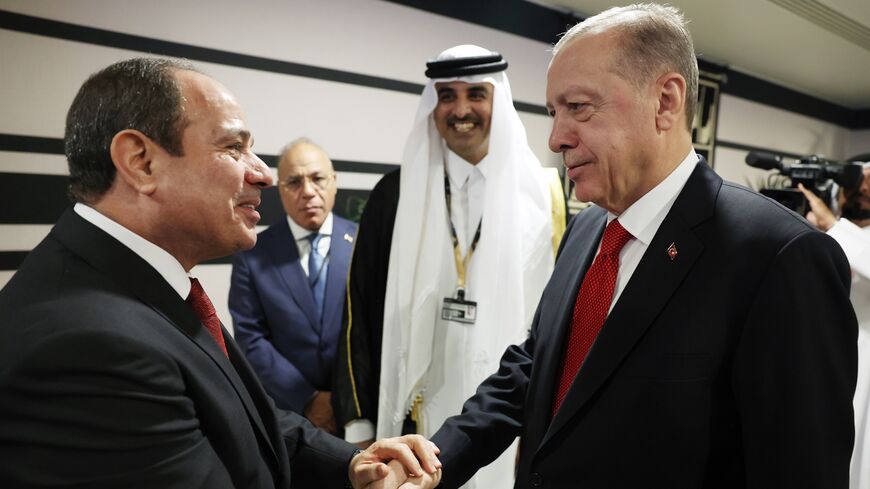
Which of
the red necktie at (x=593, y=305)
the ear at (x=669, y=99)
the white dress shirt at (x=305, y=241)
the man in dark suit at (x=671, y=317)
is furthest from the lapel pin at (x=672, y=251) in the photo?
the white dress shirt at (x=305, y=241)

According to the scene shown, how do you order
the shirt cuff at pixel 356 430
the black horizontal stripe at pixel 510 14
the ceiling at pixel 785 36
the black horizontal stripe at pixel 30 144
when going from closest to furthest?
1. the shirt cuff at pixel 356 430
2. the black horizontal stripe at pixel 30 144
3. the black horizontal stripe at pixel 510 14
4. the ceiling at pixel 785 36

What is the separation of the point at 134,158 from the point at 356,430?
4.95 feet

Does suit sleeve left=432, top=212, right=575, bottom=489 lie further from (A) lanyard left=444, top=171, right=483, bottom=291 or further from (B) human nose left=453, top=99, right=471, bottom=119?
(B) human nose left=453, top=99, right=471, bottom=119

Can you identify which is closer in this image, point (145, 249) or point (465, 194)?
point (145, 249)

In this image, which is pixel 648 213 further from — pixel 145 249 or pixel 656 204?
pixel 145 249

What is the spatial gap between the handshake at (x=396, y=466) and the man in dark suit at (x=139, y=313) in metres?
0.34

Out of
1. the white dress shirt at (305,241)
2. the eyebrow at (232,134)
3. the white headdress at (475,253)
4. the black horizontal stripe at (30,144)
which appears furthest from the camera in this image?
the white dress shirt at (305,241)

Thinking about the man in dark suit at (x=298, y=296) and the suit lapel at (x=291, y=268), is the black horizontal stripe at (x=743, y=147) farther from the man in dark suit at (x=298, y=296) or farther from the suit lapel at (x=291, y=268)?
the suit lapel at (x=291, y=268)

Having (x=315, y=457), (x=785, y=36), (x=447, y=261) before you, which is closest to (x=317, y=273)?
(x=447, y=261)

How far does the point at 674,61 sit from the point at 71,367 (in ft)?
3.85

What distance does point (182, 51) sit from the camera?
277cm

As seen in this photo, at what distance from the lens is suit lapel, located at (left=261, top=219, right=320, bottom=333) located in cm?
242

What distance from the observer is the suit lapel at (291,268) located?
2.42 meters

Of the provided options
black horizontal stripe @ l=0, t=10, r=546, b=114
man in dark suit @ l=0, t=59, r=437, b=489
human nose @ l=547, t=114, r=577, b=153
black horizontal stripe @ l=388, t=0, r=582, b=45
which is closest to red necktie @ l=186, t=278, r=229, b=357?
man in dark suit @ l=0, t=59, r=437, b=489
